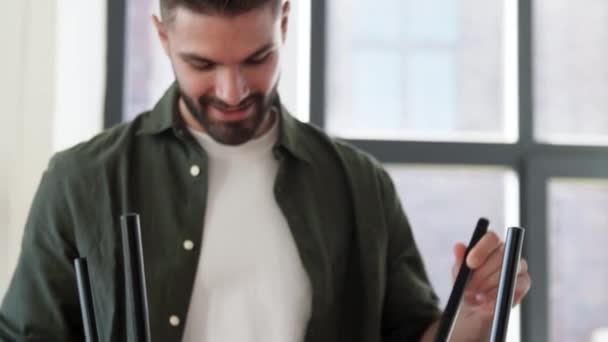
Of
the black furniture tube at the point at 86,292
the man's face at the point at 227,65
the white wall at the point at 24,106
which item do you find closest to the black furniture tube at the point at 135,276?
the black furniture tube at the point at 86,292

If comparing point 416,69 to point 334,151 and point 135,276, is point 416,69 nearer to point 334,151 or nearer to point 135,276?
point 334,151

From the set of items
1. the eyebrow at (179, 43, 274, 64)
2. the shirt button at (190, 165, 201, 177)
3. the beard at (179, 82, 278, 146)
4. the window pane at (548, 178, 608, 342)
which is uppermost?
the eyebrow at (179, 43, 274, 64)

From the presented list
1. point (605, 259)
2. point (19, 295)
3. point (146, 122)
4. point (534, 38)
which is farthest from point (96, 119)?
point (605, 259)

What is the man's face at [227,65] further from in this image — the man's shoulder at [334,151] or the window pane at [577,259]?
the window pane at [577,259]

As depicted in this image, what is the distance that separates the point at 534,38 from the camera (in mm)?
1811

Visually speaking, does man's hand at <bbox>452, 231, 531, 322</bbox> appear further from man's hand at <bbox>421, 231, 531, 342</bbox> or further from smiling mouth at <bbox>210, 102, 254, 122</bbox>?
smiling mouth at <bbox>210, 102, 254, 122</bbox>

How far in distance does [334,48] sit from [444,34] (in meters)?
0.23

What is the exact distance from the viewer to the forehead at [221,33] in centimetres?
95

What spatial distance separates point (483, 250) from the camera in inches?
32.7

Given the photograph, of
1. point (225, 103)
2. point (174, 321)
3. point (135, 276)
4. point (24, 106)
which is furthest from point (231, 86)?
point (24, 106)

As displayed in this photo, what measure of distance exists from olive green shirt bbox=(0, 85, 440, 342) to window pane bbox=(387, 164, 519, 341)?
63cm

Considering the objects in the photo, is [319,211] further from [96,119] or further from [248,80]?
[96,119]

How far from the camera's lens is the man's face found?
952 mm

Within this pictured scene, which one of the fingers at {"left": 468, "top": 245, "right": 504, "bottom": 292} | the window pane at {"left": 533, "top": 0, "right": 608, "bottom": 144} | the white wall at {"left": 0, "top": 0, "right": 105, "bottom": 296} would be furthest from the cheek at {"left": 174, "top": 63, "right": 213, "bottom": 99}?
the window pane at {"left": 533, "top": 0, "right": 608, "bottom": 144}
